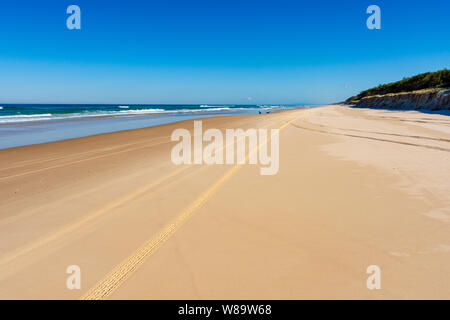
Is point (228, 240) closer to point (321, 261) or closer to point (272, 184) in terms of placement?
point (321, 261)

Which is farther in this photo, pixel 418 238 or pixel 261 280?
pixel 418 238

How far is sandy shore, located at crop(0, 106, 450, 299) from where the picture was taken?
2.25m

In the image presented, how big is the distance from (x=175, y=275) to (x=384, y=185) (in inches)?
177

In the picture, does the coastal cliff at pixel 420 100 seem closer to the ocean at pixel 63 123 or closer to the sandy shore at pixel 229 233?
the sandy shore at pixel 229 233

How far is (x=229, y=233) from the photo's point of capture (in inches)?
125

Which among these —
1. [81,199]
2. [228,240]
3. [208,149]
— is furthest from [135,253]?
[208,149]

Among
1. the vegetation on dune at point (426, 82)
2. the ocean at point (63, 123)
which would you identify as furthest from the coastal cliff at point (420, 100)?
the ocean at point (63, 123)

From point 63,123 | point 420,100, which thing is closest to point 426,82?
point 420,100

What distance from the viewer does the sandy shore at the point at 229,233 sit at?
2.25m

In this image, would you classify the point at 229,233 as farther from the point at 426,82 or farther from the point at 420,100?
the point at 426,82

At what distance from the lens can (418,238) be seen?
9.62 feet

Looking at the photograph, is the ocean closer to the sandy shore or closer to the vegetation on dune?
the sandy shore
